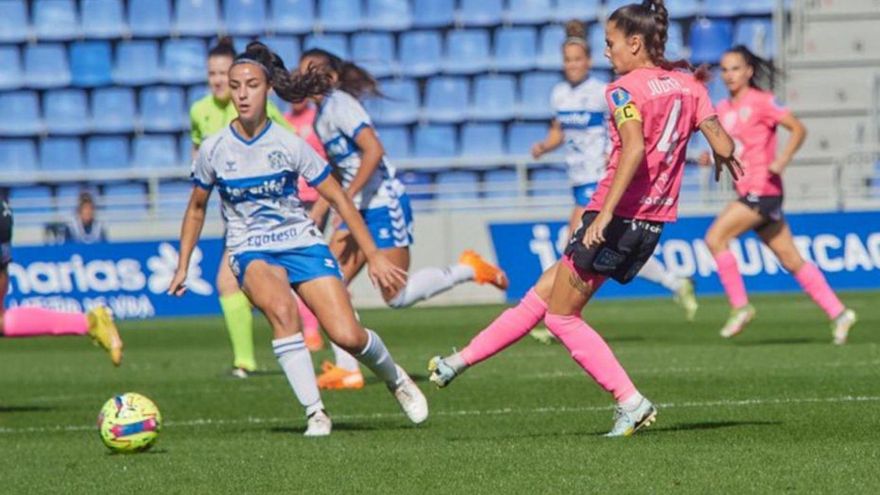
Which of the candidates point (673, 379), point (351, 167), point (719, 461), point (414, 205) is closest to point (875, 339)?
point (673, 379)

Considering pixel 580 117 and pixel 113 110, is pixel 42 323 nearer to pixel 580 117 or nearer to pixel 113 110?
pixel 580 117

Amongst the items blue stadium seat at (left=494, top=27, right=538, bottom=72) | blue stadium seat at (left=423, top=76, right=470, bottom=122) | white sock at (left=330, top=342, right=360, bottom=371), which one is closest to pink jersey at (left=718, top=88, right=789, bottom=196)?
white sock at (left=330, top=342, right=360, bottom=371)

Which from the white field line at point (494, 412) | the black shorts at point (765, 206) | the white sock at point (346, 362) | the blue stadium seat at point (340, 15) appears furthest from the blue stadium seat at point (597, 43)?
the white field line at point (494, 412)

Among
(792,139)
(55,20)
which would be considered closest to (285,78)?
(792,139)

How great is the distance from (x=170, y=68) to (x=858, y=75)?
10091 millimetres

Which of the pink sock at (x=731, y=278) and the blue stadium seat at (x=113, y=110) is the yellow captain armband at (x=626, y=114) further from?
the blue stadium seat at (x=113, y=110)

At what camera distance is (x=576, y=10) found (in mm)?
26703

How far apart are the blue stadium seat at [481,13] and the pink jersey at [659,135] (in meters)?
19.2

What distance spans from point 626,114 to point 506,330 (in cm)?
133

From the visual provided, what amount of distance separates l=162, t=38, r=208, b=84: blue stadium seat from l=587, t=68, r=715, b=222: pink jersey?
19.4m

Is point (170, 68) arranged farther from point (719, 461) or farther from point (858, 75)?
point (719, 461)

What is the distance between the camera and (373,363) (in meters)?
8.94

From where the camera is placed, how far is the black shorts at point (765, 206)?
13961 millimetres

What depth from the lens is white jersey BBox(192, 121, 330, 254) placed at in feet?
29.1
